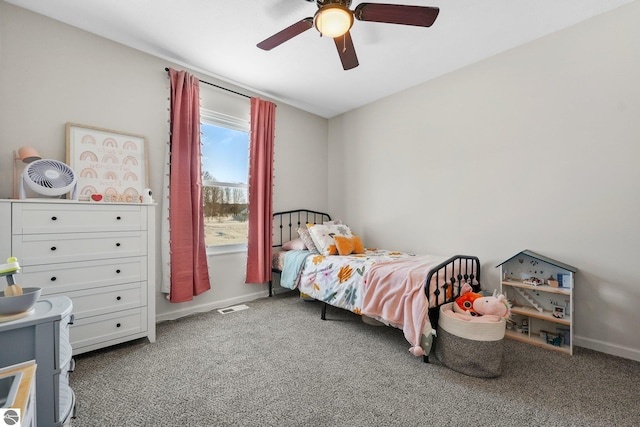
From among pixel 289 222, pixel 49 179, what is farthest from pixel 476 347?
pixel 49 179

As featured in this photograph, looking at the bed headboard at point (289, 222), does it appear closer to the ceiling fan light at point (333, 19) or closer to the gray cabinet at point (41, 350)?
the ceiling fan light at point (333, 19)

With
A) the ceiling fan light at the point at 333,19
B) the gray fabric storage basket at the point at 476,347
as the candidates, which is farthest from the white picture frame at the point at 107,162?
the gray fabric storage basket at the point at 476,347

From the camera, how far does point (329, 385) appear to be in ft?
5.80

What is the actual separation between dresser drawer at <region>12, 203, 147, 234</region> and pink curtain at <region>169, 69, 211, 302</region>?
1.72 feet

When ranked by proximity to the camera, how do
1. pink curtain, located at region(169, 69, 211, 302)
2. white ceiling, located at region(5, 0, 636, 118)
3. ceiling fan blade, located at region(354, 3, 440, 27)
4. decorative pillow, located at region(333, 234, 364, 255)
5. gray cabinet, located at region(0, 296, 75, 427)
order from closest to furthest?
gray cabinet, located at region(0, 296, 75, 427)
ceiling fan blade, located at region(354, 3, 440, 27)
white ceiling, located at region(5, 0, 636, 118)
pink curtain, located at region(169, 69, 211, 302)
decorative pillow, located at region(333, 234, 364, 255)

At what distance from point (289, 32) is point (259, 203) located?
1.91 m

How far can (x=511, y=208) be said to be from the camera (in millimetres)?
2652

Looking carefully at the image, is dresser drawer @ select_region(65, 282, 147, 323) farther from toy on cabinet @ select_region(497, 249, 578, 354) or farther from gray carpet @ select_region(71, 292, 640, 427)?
toy on cabinet @ select_region(497, 249, 578, 354)

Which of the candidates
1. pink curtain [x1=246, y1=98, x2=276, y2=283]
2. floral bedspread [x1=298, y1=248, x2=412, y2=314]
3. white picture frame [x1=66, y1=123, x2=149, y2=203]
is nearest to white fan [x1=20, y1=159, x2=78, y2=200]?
white picture frame [x1=66, y1=123, x2=149, y2=203]

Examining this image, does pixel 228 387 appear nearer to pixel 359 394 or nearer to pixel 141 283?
pixel 359 394

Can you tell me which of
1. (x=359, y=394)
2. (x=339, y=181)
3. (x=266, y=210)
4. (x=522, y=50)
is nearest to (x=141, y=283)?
(x=266, y=210)

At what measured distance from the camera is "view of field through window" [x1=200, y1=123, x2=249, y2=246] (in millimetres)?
3225

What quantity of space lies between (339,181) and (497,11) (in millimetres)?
2603

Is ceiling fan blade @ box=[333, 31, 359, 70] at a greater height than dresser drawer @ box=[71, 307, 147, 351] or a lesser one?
greater
